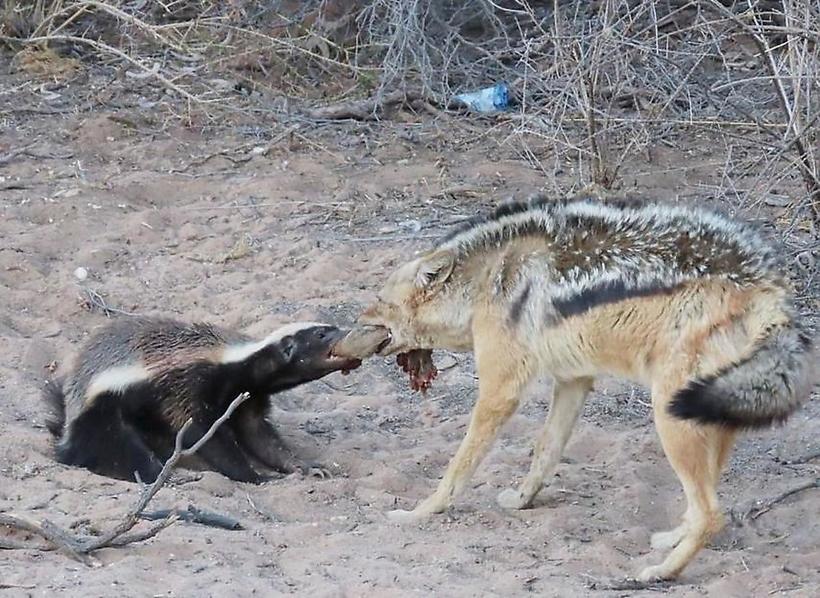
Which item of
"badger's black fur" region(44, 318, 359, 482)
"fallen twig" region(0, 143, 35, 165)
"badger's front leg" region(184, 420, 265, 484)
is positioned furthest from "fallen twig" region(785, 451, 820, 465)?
"fallen twig" region(0, 143, 35, 165)

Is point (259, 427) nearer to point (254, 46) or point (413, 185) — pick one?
point (413, 185)

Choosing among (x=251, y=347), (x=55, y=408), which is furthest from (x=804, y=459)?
(x=55, y=408)

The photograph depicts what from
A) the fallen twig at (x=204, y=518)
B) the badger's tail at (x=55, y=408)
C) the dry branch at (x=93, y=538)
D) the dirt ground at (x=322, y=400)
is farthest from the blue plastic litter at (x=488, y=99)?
the dry branch at (x=93, y=538)

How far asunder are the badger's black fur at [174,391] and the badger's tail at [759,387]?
2.46m

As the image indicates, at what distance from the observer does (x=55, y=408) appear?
745 centimetres

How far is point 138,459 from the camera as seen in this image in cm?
715

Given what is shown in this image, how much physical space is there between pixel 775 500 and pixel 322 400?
2938 mm

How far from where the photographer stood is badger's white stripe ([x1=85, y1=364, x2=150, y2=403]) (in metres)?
7.20

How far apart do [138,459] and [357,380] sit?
165 centimetres

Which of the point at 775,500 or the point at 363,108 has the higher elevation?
the point at 775,500

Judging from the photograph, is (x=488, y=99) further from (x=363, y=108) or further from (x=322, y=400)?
(x=322, y=400)

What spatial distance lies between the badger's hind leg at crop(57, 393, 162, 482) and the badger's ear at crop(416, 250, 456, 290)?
71.7 inches

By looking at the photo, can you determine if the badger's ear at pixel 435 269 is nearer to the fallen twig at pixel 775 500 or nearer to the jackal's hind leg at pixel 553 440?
the jackal's hind leg at pixel 553 440

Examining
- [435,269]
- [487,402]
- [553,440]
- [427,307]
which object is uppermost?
[435,269]
